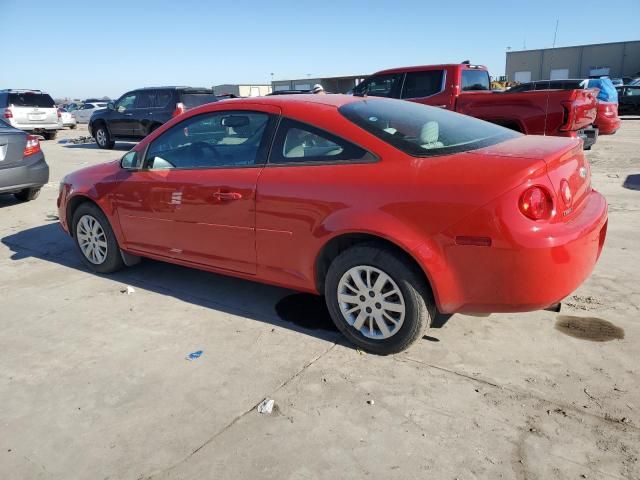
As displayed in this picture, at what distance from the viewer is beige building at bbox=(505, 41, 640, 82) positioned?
44.8 m

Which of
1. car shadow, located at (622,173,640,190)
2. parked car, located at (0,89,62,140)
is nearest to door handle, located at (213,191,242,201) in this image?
car shadow, located at (622,173,640,190)

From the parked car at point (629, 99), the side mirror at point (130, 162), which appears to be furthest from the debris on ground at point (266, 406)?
the parked car at point (629, 99)

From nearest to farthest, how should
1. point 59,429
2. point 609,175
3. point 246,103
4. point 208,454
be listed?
point 208,454, point 59,429, point 246,103, point 609,175

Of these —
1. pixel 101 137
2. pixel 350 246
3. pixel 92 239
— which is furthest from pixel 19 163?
pixel 101 137

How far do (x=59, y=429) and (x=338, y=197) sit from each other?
1.96 m

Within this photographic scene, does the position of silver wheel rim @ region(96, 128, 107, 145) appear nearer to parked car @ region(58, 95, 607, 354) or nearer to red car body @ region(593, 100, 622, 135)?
parked car @ region(58, 95, 607, 354)

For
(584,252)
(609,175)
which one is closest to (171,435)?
(584,252)

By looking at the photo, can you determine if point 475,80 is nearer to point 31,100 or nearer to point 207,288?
point 207,288

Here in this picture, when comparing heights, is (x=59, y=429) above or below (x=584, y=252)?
below

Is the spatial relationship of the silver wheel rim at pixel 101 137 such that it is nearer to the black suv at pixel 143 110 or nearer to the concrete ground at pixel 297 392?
the black suv at pixel 143 110

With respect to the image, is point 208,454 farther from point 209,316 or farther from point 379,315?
point 209,316

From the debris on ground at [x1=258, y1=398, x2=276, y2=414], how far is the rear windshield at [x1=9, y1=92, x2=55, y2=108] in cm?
1958

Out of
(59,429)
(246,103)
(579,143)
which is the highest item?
(246,103)

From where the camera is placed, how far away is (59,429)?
2.66 m
